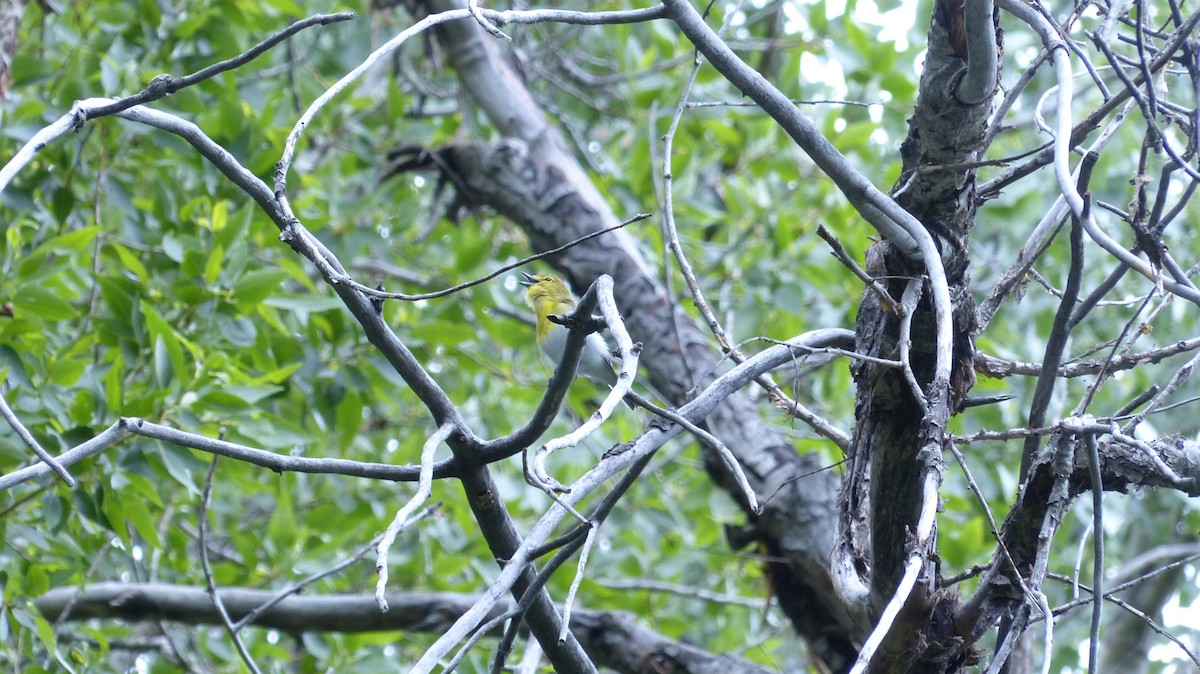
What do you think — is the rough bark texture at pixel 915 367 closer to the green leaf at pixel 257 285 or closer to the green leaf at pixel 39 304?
the green leaf at pixel 257 285

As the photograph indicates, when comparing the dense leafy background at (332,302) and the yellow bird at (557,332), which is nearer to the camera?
the dense leafy background at (332,302)

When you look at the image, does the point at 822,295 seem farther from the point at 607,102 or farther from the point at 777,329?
the point at 607,102

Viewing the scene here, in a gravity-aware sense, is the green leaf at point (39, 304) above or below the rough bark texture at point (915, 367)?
above

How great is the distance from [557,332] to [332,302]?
771mm

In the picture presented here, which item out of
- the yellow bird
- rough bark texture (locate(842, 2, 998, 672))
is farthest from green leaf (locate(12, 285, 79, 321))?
rough bark texture (locate(842, 2, 998, 672))

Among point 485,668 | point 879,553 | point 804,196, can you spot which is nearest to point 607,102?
point 804,196

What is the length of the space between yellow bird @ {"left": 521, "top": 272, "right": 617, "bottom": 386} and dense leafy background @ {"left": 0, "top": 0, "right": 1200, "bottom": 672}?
17cm

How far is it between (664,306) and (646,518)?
50.7 inches

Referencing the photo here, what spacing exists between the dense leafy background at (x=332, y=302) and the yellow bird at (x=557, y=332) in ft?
0.55

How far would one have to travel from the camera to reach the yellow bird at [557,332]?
338 cm

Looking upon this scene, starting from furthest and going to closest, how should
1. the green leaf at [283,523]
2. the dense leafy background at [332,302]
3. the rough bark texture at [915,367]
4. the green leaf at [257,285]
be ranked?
the green leaf at [283,523]
the green leaf at [257,285]
the dense leafy background at [332,302]
the rough bark texture at [915,367]

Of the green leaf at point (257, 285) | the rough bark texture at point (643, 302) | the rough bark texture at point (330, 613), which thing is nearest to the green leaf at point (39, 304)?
the green leaf at point (257, 285)

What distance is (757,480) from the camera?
10.7ft

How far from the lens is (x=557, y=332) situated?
3.63 metres
